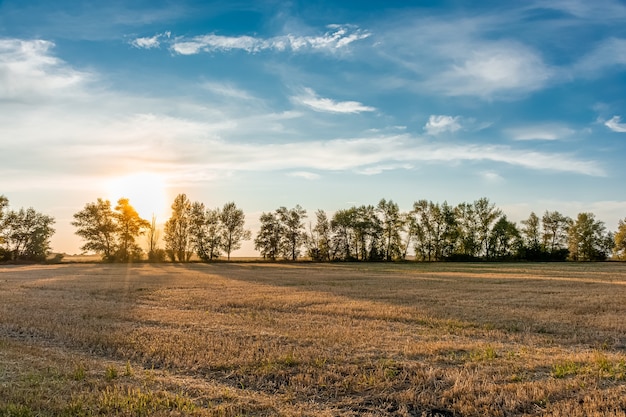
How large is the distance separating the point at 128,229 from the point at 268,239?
30030mm

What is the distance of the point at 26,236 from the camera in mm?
93000

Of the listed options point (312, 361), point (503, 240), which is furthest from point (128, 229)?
point (312, 361)

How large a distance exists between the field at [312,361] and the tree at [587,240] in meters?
99.0

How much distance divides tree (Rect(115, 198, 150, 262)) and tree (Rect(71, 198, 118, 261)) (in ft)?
4.25

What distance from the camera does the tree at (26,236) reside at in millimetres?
91619

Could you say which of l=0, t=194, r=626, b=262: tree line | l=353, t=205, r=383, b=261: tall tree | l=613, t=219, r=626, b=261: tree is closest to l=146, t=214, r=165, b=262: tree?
l=0, t=194, r=626, b=262: tree line

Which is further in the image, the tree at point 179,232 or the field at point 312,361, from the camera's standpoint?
the tree at point 179,232

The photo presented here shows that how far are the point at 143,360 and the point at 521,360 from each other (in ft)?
31.5

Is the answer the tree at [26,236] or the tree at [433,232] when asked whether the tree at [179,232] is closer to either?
the tree at [26,236]

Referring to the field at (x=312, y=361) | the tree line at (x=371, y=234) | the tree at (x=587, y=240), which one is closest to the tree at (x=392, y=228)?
the tree line at (x=371, y=234)

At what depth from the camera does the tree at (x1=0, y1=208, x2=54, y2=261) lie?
91.6 m

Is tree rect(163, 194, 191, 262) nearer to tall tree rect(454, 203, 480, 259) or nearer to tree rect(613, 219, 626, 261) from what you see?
tall tree rect(454, 203, 480, 259)

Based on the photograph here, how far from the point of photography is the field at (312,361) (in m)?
8.55

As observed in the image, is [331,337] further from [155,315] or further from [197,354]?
[155,315]
